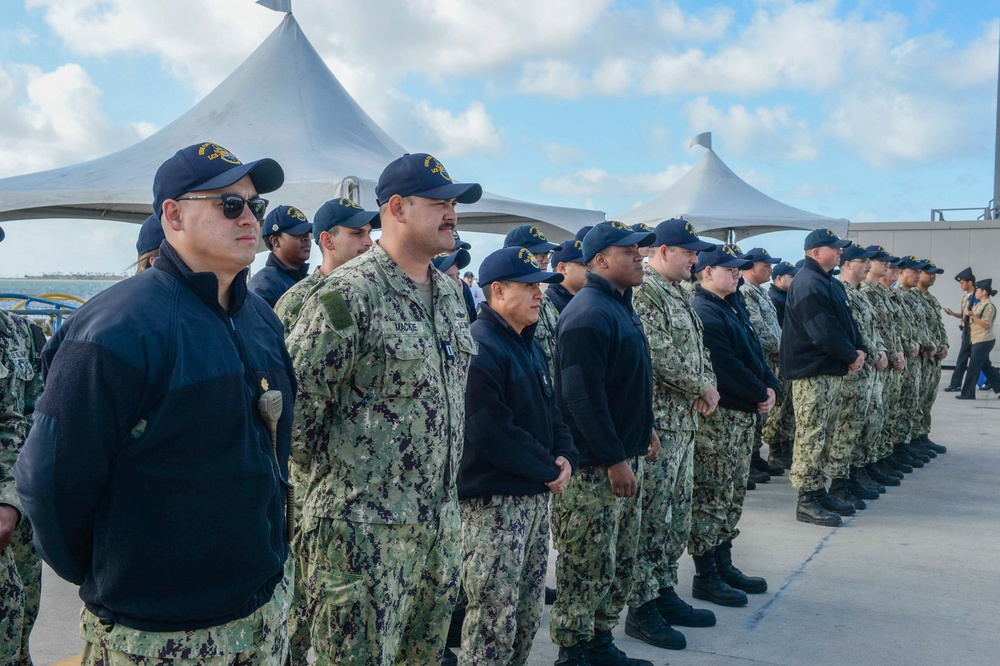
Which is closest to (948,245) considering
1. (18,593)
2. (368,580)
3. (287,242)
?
(287,242)

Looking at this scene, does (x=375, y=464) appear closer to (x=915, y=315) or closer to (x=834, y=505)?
(x=834, y=505)

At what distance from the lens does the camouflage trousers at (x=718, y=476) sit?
16.2 ft

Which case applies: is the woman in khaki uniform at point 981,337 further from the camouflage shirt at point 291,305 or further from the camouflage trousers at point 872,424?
the camouflage shirt at point 291,305

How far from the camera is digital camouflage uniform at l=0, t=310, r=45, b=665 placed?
9.20 ft

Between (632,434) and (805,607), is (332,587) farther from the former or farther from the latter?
(805,607)

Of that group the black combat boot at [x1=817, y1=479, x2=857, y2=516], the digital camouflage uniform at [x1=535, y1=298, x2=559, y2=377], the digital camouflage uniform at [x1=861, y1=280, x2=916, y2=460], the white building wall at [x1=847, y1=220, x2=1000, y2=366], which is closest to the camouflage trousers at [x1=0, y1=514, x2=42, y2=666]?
the digital camouflage uniform at [x1=535, y1=298, x2=559, y2=377]

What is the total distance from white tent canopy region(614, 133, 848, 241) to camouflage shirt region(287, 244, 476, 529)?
12.6 m

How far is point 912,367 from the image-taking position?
9289 millimetres

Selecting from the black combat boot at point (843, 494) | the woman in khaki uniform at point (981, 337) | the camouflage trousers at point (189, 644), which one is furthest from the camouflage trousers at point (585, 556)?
the woman in khaki uniform at point (981, 337)

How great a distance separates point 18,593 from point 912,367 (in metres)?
8.83

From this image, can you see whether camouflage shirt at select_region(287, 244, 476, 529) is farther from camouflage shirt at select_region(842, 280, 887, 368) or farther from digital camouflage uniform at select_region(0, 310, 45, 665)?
camouflage shirt at select_region(842, 280, 887, 368)

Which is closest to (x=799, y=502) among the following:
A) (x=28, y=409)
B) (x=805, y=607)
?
(x=805, y=607)

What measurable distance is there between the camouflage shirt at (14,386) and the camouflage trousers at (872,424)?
650 centimetres

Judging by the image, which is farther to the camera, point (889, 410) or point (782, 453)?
point (782, 453)
